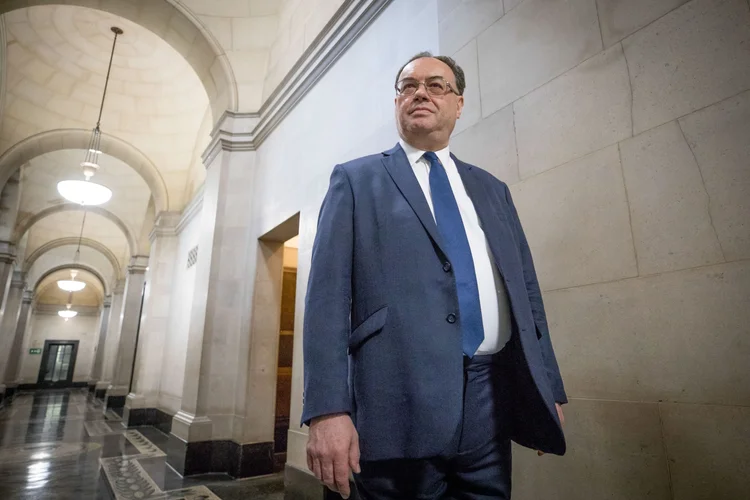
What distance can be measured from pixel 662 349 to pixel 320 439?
1.26 metres

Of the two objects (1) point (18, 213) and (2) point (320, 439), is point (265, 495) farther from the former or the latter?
(1) point (18, 213)

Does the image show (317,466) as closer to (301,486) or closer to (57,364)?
(301,486)

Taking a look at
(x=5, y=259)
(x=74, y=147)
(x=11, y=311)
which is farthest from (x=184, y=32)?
(x=11, y=311)

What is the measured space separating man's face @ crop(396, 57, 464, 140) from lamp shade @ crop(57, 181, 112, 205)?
8.88 m

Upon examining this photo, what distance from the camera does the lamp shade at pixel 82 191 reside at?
810 centimetres

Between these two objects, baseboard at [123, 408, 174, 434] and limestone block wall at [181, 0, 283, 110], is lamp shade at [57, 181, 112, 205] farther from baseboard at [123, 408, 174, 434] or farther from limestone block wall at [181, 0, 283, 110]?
limestone block wall at [181, 0, 283, 110]

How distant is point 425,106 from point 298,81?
3.74m

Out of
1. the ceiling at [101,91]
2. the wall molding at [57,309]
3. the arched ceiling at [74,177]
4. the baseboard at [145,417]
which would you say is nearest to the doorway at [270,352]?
the baseboard at [145,417]

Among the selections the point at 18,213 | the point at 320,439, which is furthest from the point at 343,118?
the point at 18,213

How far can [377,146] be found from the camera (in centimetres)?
327

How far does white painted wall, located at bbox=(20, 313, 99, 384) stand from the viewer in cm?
2477

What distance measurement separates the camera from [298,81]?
183 inches

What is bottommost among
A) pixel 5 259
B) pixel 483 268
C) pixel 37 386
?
pixel 37 386

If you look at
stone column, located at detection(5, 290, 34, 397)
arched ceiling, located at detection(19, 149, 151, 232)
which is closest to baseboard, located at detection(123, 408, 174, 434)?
arched ceiling, located at detection(19, 149, 151, 232)
